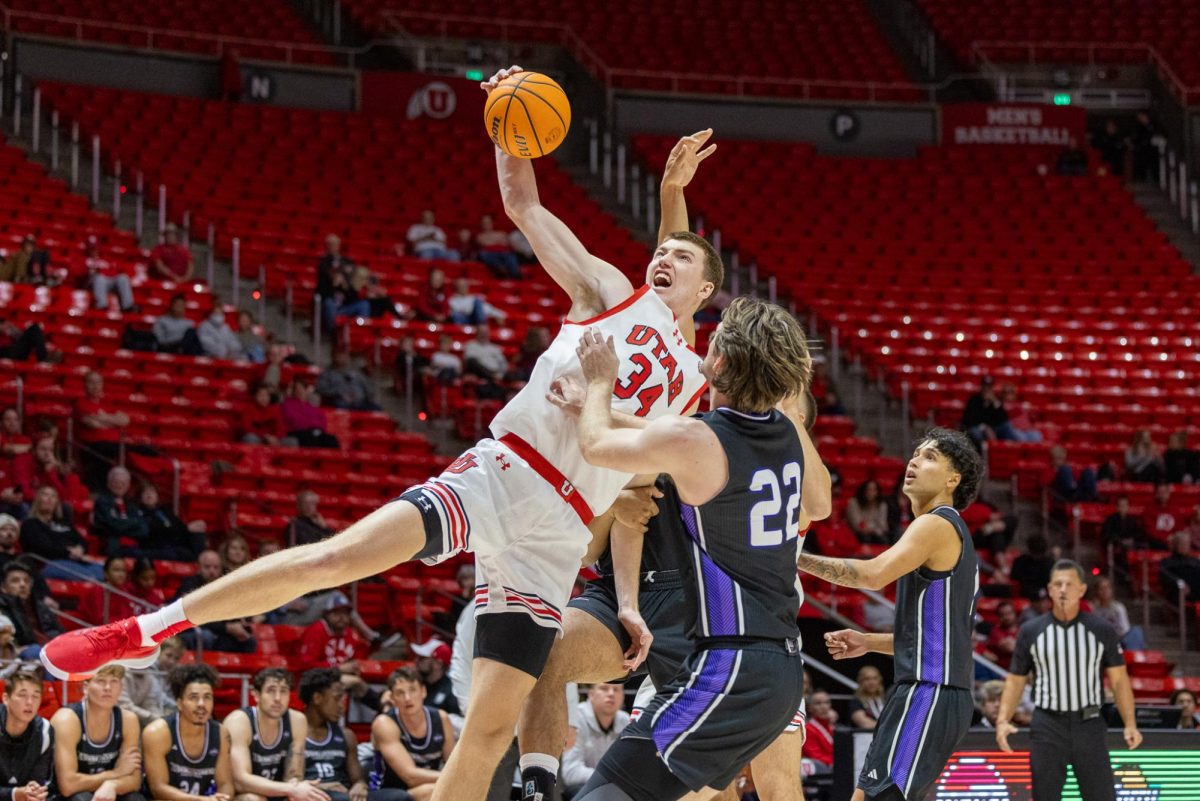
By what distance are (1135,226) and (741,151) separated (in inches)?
259

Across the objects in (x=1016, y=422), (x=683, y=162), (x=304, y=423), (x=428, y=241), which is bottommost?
(x=304, y=423)

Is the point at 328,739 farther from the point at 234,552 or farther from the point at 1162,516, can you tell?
the point at 1162,516

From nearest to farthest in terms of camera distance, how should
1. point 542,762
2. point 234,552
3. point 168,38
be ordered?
point 542,762 → point 234,552 → point 168,38

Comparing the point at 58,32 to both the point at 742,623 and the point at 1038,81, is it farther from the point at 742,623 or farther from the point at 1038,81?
the point at 742,623

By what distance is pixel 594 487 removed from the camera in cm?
607

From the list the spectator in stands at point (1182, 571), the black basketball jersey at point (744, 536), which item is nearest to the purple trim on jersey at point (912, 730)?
the black basketball jersey at point (744, 536)

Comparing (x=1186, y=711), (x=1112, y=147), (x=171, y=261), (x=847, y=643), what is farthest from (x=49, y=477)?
(x=1112, y=147)

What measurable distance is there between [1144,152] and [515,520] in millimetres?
24682

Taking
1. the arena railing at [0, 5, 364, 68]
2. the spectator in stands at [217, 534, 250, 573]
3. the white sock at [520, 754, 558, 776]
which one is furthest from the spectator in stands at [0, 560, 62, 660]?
the arena railing at [0, 5, 364, 68]

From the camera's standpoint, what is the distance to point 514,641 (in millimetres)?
5855

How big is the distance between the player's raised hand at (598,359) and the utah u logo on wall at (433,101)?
2154 centimetres

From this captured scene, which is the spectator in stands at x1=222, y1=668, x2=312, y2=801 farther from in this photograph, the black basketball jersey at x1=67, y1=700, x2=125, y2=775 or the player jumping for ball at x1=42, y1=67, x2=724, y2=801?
the player jumping for ball at x1=42, y1=67, x2=724, y2=801

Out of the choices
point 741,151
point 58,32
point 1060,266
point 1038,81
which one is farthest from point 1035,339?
point 58,32

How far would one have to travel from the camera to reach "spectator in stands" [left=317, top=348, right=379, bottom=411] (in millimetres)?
17453
